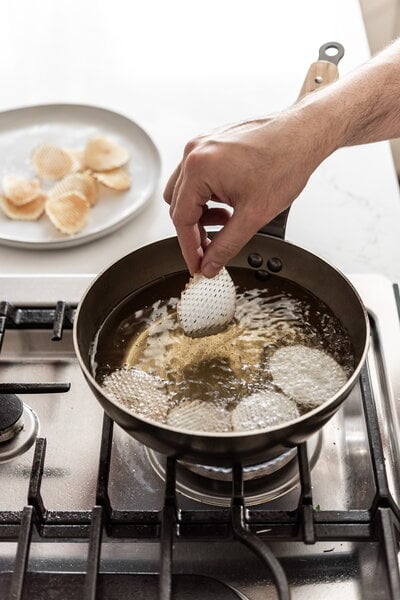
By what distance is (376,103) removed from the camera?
0.69 metres

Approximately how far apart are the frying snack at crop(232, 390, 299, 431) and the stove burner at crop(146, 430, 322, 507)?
5 centimetres

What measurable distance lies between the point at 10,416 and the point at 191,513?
219 mm

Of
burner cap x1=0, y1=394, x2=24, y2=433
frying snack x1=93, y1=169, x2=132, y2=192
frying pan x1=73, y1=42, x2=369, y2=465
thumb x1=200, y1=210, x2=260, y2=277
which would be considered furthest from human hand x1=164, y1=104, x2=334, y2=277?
frying snack x1=93, y1=169, x2=132, y2=192

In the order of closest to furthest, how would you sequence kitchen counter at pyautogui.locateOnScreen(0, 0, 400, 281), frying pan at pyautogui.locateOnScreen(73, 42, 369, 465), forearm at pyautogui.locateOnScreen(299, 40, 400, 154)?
frying pan at pyautogui.locateOnScreen(73, 42, 369, 465)
forearm at pyautogui.locateOnScreen(299, 40, 400, 154)
kitchen counter at pyautogui.locateOnScreen(0, 0, 400, 281)

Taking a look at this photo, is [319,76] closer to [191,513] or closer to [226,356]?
[226,356]

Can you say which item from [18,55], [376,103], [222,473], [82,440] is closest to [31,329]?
[82,440]

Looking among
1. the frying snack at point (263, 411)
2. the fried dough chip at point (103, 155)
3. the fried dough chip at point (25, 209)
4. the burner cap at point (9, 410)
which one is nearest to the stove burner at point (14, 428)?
the burner cap at point (9, 410)

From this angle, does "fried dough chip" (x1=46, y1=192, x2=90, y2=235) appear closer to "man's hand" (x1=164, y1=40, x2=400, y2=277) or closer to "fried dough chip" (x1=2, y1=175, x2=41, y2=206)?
"fried dough chip" (x1=2, y1=175, x2=41, y2=206)

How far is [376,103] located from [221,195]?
0.21 meters

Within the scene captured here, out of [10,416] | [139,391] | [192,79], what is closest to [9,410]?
[10,416]

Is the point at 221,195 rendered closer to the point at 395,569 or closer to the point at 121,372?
the point at 121,372

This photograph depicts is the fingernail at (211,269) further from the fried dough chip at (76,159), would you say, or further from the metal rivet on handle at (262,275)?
the fried dough chip at (76,159)

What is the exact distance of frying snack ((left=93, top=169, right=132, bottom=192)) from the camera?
984mm

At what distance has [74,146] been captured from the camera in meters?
1.07
